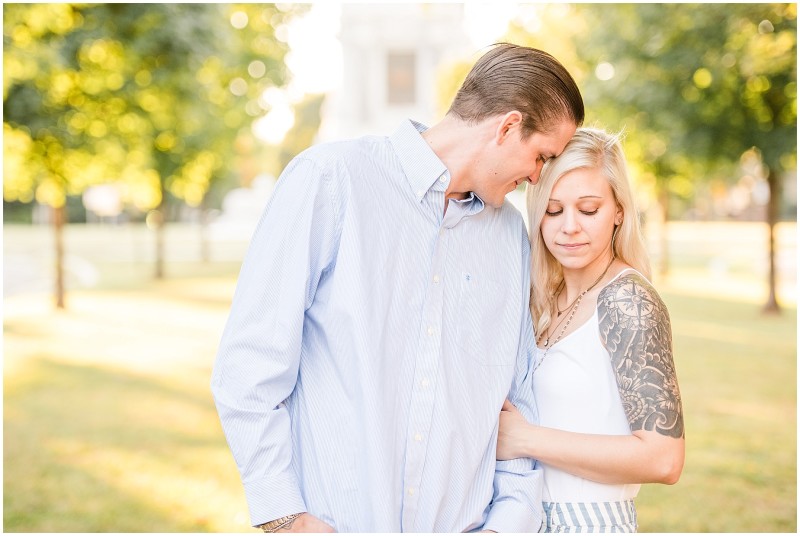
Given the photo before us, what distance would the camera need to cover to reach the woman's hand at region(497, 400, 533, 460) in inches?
108

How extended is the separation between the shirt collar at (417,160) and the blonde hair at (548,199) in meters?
0.45

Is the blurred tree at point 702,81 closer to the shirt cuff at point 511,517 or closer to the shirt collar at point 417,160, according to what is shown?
the shirt collar at point 417,160

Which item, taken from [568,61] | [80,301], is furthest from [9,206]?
[568,61]

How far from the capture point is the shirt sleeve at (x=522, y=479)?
2673 millimetres

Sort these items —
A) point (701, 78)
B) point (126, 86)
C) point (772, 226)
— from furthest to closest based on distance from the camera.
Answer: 1. point (772, 226)
2. point (701, 78)
3. point (126, 86)

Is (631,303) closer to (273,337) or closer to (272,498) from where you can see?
(273,337)

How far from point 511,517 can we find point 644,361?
0.63 meters

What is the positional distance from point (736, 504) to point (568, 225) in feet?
16.6

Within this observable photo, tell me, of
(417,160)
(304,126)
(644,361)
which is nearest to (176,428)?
(417,160)

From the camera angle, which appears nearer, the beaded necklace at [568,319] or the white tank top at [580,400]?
the white tank top at [580,400]

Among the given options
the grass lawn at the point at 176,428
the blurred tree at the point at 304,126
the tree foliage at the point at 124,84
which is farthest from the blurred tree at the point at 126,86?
the blurred tree at the point at 304,126

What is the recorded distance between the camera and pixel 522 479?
9.00 feet

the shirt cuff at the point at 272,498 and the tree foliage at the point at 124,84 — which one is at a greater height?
the tree foliage at the point at 124,84

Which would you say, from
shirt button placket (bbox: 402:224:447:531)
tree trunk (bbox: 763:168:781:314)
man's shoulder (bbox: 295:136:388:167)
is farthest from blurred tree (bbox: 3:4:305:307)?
tree trunk (bbox: 763:168:781:314)
